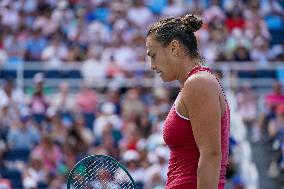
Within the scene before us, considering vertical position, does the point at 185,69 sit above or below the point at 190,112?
above

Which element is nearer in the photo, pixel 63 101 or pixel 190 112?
pixel 190 112

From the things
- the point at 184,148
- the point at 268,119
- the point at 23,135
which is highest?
the point at 184,148

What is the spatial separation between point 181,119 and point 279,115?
398 inches

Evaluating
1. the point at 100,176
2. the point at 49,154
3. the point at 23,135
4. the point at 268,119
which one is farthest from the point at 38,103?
the point at 100,176

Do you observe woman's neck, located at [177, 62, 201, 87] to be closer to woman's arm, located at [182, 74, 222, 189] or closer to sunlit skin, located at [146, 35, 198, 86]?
sunlit skin, located at [146, 35, 198, 86]

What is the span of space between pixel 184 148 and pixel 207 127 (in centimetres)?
21

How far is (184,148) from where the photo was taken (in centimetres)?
466

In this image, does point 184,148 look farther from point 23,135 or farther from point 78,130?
point 23,135

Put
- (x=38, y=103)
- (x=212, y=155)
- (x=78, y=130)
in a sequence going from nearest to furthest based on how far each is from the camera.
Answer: (x=212, y=155), (x=78, y=130), (x=38, y=103)

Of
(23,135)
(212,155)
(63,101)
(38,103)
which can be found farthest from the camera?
(63,101)

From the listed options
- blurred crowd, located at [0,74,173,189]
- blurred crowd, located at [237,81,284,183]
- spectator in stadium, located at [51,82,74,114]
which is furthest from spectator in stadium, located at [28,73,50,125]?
blurred crowd, located at [237,81,284,183]

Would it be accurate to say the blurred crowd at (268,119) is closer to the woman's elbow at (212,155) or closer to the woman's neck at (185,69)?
the woman's neck at (185,69)

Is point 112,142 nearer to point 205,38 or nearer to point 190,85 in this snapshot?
point 205,38

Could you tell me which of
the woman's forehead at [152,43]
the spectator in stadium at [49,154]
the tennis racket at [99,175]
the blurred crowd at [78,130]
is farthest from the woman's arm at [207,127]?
the spectator in stadium at [49,154]
